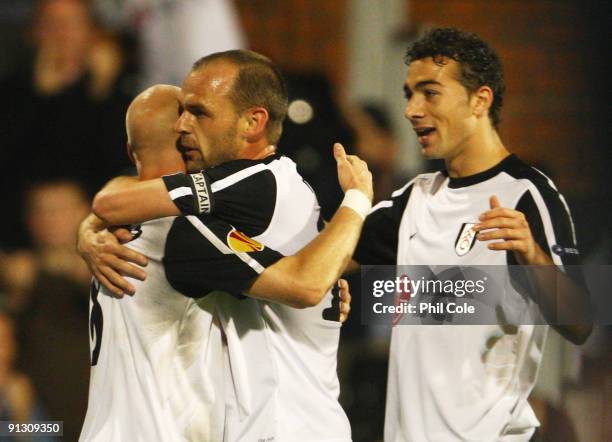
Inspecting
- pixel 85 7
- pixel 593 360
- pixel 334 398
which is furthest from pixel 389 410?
pixel 85 7

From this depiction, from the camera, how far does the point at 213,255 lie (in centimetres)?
195

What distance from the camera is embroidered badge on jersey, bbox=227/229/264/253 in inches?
76.5

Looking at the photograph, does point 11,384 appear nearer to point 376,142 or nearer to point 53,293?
point 53,293

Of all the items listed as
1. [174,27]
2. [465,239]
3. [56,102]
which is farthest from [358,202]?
[56,102]

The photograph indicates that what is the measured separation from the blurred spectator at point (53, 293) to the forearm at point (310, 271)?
103 centimetres

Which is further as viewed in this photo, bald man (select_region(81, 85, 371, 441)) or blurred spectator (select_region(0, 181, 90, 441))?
blurred spectator (select_region(0, 181, 90, 441))

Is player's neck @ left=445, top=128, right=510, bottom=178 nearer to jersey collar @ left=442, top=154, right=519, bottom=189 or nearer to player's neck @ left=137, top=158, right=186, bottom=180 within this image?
jersey collar @ left=442, top=154, right=519, bottom=189

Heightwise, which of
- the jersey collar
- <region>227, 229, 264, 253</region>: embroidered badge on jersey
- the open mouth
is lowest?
<region>227, 229, 264, 253</region>: embroidered badge on jersey

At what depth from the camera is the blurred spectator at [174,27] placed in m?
2.81

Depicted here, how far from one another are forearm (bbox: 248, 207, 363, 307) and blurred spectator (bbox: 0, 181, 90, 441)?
1028mm

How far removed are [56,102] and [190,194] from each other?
3.63ft

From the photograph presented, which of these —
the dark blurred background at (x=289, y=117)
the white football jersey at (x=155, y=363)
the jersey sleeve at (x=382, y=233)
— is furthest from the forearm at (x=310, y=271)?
the dark blurred background at (x=289, y=117)

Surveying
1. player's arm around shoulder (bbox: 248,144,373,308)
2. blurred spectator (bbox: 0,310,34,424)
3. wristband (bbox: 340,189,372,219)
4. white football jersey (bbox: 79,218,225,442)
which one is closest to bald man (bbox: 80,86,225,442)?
white football jersey (bbox: 79,218,225,442)

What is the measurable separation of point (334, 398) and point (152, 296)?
0.48 m
